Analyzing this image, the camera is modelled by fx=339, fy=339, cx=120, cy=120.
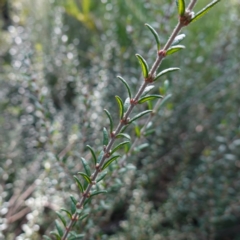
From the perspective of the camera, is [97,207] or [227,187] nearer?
[97,207]

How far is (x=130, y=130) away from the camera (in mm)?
1000

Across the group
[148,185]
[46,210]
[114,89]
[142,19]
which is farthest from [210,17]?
[46,210]

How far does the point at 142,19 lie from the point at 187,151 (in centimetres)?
46

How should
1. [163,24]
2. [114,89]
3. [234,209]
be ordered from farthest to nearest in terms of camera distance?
[114,89], [234,209], [163,24]

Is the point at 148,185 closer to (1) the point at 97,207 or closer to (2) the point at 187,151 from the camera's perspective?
(2) the point at 187,151

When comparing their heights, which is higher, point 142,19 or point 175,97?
point 142,19

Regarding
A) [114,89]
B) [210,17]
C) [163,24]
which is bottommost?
[114,89]

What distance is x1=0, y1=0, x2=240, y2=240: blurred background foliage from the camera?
81cm

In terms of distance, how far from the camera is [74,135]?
86 cm

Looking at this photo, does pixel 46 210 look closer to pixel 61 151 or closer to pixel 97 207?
pixel 61 151

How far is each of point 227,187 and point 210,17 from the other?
2.47 feet

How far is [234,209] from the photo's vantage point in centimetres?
91

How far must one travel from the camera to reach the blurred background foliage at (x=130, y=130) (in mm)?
808

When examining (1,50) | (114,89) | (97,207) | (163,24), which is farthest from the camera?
(1,50)
